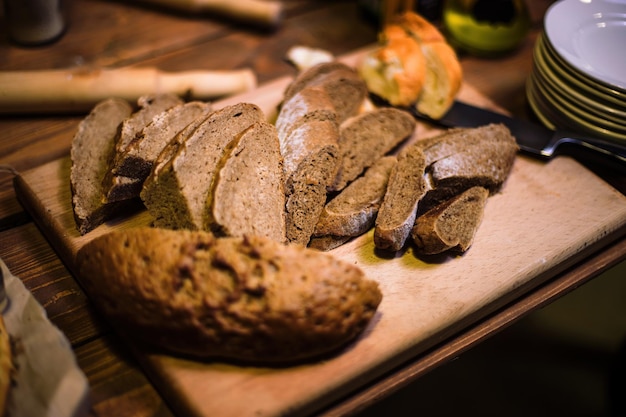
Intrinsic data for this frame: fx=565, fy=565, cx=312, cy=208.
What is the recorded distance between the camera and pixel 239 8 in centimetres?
349

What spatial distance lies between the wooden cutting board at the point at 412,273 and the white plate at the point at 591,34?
0.46m

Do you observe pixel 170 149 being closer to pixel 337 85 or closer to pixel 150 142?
pixel 150 142

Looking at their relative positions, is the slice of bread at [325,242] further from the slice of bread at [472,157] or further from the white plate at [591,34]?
the white plate at [591,34]

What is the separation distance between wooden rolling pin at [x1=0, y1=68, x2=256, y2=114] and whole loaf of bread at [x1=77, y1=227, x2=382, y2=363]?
4.10ft

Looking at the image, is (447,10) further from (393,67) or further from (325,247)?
(325,247)

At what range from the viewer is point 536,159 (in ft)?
8.53

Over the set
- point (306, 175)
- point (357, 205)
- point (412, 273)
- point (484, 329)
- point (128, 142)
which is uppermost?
point (128, 142)

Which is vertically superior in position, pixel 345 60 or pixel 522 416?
pixel 345 60

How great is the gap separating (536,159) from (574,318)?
1.75 meters

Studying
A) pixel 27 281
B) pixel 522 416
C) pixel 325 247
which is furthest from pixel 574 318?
pixel 27 281

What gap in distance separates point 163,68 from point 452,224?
1.93 meters

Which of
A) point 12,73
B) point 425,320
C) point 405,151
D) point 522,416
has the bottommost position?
point 522,416

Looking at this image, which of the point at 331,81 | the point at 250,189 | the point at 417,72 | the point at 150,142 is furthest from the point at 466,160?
the point at 150,142

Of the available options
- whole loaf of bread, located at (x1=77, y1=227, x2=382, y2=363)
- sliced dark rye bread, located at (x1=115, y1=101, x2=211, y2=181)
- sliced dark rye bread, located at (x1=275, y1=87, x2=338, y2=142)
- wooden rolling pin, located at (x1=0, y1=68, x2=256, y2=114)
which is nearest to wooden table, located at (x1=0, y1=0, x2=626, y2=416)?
wooden rolling pin, located at (x1=0, y1=68, x2=256, y2=114)
